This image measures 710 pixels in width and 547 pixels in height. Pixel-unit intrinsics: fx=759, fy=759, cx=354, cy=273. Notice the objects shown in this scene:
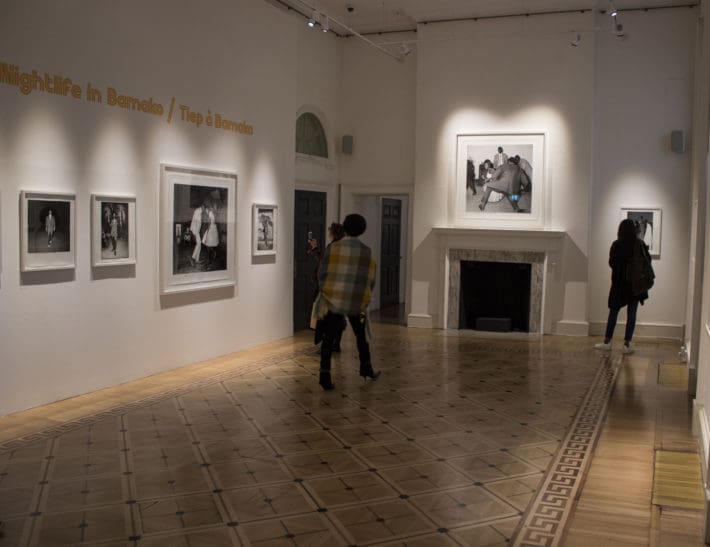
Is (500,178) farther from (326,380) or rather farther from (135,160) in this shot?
(135,160)

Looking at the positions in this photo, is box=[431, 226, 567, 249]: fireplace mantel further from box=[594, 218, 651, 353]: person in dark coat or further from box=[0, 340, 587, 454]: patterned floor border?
box=[0, 340, 587, 454]: patterned floor border

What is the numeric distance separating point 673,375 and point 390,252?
745cm

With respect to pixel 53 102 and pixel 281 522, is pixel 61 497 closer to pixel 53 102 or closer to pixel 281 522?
pixel 281 522

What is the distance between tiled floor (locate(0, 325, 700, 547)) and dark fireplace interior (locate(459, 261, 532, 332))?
3455mm

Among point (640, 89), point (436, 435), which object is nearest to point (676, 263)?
point (640, 89)

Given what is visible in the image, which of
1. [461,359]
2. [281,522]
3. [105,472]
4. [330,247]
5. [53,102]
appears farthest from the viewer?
[461,359]

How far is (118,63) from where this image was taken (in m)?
7.64

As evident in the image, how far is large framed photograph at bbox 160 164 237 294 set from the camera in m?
8.44

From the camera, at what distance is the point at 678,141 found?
11406mm

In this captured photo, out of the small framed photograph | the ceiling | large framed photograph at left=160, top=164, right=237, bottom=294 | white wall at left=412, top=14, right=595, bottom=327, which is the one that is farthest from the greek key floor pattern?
the ceiling

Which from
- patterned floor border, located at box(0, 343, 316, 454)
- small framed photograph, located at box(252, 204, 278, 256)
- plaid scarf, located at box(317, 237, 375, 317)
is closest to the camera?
patterned floor border, located at box(0, 343, 316, 454)

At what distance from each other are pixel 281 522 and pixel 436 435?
213 centimetres

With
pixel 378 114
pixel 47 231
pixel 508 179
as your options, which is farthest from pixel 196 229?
pixel 508 179

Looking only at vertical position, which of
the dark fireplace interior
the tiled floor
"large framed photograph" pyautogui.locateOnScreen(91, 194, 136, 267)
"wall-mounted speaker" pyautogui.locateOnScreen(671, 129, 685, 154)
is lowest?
the tiled floor
